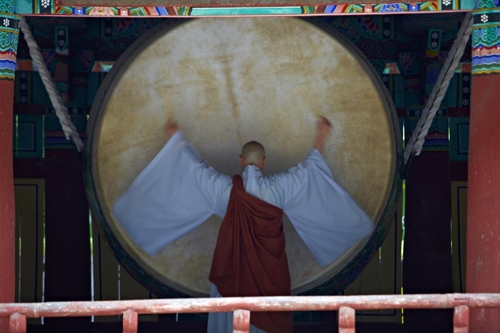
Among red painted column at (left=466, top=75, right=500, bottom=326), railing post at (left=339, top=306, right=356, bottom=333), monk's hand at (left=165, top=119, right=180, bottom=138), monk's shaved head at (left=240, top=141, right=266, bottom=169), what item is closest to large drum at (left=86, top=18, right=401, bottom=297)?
monk's hand at (left=165, top=119, right=180, bottom=138)

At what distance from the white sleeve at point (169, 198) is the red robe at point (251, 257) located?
150mm

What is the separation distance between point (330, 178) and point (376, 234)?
355 mm

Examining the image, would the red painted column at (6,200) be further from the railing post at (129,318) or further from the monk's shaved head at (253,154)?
the monk's shaved head at (253,154)

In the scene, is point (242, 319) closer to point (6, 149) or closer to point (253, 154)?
point (253, 154)

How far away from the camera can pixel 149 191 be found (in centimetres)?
446

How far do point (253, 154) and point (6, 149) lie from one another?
1076 mm

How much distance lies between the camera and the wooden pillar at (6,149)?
3932 millimetres

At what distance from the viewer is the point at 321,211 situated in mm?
4453

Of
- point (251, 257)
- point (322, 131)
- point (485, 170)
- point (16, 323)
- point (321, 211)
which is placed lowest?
point (16, 323)

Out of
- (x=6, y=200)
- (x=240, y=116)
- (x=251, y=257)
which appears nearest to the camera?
(x=6, y=200)

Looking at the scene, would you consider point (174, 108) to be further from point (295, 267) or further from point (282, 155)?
point (295, 267)

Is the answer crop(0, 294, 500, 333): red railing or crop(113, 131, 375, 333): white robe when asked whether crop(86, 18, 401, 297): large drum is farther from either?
crop(0, 294, 500, 333): red railing

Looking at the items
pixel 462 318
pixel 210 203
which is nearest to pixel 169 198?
pixel 210 203

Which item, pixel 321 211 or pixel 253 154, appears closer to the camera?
pixel 253 154
